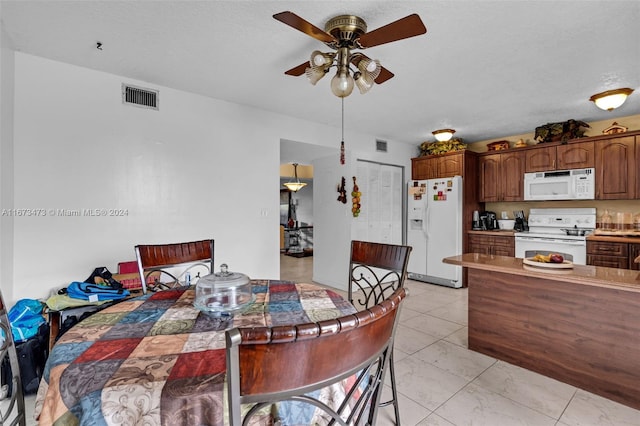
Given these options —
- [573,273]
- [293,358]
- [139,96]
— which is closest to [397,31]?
[293,358]

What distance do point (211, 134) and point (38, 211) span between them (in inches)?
61.4

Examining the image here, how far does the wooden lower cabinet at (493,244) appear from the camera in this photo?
4.43 meters

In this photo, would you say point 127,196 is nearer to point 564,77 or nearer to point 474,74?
point 474,74

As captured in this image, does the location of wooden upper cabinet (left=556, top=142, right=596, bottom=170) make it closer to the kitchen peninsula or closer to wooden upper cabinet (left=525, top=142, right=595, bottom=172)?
wooden upper cabinet (left=525, top=142, right=595, bottom=172)

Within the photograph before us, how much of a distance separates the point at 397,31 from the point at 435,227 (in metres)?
3.82

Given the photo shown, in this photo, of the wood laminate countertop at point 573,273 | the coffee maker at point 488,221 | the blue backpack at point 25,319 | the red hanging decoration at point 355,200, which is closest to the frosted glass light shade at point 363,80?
the wood laminate countertop at point 573,273

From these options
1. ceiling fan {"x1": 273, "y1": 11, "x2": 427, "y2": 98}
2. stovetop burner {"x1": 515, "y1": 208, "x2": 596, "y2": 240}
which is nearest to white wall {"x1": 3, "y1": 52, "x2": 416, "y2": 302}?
ceiling fan {"x1": 273, "y1": 11, "x2": 427, "y2": 98}

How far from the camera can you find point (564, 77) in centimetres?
268

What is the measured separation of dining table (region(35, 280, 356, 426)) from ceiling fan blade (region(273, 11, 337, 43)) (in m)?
1.35

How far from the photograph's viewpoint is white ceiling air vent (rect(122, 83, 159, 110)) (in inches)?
106

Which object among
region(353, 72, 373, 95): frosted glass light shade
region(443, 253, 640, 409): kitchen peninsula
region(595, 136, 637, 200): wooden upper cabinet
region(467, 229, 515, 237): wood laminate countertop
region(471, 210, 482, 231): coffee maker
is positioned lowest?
region(443, 253, 640, 409): kitchen peninsula

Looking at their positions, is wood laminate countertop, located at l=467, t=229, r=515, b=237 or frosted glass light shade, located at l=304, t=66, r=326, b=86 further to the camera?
wood laminate countertop, located at l=467, t=229, r=515, b=237

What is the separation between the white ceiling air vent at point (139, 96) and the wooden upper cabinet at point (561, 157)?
4885mm

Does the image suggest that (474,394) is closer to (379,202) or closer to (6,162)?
(379,202)
